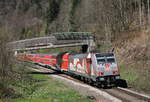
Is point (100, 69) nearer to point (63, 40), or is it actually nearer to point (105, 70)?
point (105, 70)

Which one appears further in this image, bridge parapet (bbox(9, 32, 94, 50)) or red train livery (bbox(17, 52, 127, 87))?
bridge parapet (bbox(9, 32, 94, 50))

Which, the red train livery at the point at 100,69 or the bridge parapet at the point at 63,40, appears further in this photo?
the bridge parapet at the point at 63,40

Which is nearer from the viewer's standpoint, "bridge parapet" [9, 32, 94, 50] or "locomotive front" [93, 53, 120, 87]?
"locomotive front" [93, 53, 120, 87]

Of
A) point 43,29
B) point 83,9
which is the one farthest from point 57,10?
point 83,9

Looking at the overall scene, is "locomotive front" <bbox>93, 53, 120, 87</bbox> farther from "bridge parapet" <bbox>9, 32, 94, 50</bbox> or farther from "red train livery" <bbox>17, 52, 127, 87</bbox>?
"bridge parapet" <bbox>9, 32, 94, 50</bbox>

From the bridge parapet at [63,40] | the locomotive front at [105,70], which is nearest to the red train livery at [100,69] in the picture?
the locomotive front at [105,70]

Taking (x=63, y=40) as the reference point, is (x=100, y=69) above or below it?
below

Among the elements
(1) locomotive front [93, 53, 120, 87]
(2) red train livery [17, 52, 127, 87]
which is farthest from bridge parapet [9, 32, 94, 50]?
(1) locomotive front [93, 53, 120, 87]

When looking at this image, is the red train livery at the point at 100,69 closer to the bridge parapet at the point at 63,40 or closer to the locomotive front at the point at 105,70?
the locomotive front at the point at 105,70

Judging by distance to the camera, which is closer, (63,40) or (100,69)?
(100,69)

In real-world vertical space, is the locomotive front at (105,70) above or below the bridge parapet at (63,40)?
below

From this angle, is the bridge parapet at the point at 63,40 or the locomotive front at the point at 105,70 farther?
the bridge parapet at the point at 63,40

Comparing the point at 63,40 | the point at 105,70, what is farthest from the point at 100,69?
the point at 63,40

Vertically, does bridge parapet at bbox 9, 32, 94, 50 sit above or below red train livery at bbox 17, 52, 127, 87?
above
